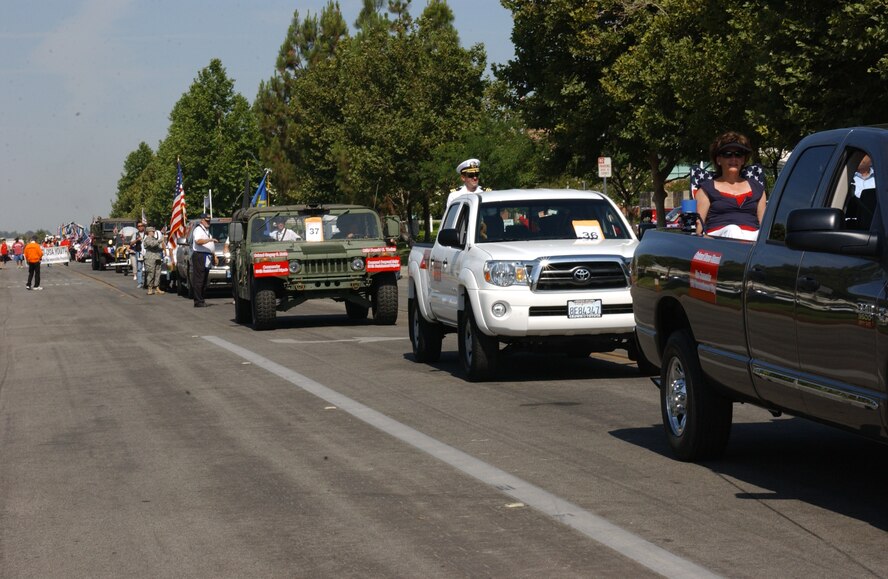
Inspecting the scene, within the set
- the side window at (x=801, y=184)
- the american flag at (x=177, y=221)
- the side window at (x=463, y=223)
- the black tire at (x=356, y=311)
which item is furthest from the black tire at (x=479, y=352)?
the american flag at (x=177, y=221)

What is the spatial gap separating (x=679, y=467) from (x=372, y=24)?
69260 mm

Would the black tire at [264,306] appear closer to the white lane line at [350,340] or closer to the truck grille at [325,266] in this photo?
the truck grille at [325,266]

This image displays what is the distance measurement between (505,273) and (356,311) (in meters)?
11.3

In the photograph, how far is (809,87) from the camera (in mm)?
23812

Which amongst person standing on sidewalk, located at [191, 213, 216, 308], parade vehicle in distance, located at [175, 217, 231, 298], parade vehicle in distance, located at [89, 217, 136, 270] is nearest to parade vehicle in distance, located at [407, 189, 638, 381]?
person standing on sidewalk, located at [191, 213, 216, 308]

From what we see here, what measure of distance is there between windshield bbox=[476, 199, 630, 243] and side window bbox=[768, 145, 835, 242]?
6.24m

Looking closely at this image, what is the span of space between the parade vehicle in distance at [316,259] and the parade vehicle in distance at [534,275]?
24.0 feet

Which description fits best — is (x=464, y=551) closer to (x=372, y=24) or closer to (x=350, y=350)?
(x=350, y=350)

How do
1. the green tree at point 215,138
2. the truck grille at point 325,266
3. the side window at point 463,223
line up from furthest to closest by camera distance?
the green tree at point 215,138 → the truck grille at point 325,266 → the side window at point 463,223

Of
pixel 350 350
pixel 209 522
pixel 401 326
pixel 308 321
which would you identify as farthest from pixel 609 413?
pixel 308 321

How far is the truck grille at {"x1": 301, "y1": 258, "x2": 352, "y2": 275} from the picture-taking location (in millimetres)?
21453

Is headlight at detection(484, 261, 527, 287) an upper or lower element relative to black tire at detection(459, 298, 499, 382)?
upper

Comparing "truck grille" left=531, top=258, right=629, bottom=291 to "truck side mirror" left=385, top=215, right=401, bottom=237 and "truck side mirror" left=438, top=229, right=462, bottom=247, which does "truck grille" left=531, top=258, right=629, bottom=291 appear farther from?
"truck side mirror" left=385, top=215, right=401, bottom=237

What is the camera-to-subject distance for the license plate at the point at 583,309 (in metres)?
12.5
